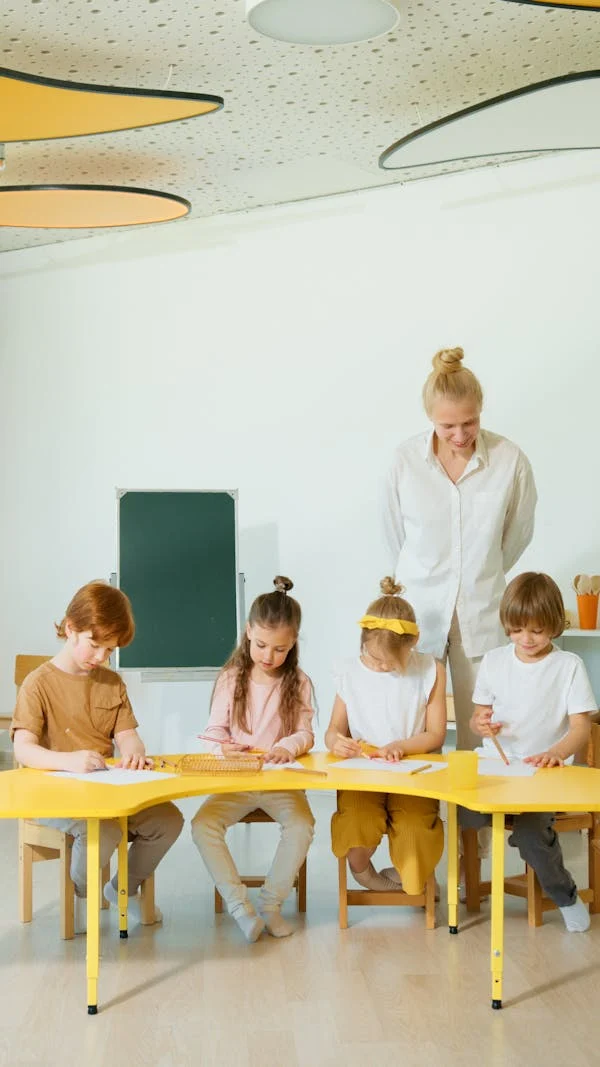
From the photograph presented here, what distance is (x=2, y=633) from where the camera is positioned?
7492 mm

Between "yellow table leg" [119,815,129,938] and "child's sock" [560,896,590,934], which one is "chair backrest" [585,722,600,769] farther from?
"yellow table leg" [119,815,129,938]

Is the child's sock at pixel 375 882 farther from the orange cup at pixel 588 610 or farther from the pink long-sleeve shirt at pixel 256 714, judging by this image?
the orange cup at pixel 588 610

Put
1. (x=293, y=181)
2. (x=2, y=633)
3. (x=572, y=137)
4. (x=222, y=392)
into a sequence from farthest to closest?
(x=2, y=633) < (x=222, y=392) < (x=293, y=181) < (x=572, y=137)

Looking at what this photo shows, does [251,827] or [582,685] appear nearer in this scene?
[582,685]

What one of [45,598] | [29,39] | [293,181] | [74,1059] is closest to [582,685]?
[74,1059]

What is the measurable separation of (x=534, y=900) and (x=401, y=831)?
47cm

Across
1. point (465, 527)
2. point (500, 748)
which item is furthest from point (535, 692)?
point (465, 527)

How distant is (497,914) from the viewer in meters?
3.30

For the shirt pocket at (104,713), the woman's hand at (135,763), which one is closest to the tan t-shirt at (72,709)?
the shirt pocket at (104,713)

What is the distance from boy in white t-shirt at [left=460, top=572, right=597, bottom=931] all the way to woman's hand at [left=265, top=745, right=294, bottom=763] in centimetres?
61

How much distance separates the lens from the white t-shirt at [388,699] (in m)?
4.32

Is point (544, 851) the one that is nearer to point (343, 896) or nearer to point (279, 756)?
point (343, 896)

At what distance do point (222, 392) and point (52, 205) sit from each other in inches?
70.2

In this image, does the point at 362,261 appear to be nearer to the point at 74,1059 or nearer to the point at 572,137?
the point at 572,137
